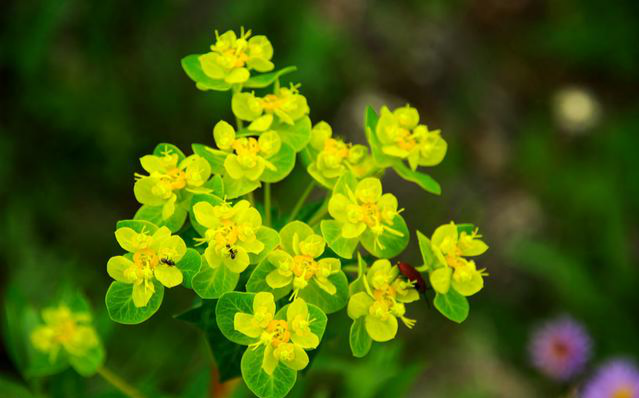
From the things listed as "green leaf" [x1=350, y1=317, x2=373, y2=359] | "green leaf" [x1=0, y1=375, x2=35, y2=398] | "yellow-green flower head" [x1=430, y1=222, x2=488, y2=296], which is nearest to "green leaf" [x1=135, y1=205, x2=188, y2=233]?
"green leaf" [x1=350, y1=317, x2=373, y2=359]

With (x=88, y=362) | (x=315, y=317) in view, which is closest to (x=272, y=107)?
(x=315, y=317)

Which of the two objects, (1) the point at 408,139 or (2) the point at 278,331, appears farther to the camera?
(1) the point at 408,139

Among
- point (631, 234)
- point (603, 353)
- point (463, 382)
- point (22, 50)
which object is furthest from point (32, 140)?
point (631, 234)

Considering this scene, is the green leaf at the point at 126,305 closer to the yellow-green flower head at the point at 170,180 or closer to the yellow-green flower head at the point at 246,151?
the yellow-green flower head at the point at 170,180

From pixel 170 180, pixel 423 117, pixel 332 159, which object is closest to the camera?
pixel 170 180

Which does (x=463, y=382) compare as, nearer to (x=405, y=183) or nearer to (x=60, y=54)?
(x=405, y=183)

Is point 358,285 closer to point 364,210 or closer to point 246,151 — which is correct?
point 364,210

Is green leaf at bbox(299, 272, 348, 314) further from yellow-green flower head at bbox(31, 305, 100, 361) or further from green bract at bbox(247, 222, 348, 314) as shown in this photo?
yellow-green flower head at bbox(31, 305, 100, 361)
